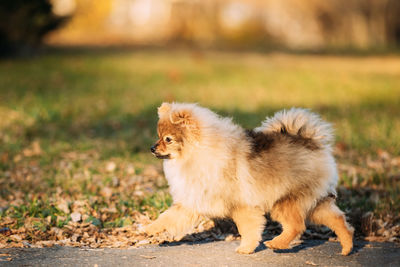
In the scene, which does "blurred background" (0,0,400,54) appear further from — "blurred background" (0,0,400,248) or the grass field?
the grass field

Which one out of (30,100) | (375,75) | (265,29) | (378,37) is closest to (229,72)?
(375,75)

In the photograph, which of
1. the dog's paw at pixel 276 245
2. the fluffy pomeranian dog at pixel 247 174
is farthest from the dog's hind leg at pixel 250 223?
the dog's paw at pixel 276 245

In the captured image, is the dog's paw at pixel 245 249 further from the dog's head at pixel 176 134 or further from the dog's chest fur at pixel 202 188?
the dog's head at pixel 176 134

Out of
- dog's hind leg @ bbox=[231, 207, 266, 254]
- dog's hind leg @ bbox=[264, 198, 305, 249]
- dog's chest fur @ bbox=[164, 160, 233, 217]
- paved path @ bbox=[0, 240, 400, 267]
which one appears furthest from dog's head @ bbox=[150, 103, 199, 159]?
dog's hind leg @ bbox=[264, 198, 305, 249]

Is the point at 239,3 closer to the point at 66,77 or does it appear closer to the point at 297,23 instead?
the point at 297,23

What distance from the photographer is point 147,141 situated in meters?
8.87

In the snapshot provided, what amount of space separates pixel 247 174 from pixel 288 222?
577 millimetres

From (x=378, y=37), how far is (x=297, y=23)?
5310mm

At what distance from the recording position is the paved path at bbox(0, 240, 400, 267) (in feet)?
14.5

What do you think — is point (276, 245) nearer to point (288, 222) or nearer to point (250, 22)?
point (288, 222)

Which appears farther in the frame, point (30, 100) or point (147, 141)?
point (30, 100)

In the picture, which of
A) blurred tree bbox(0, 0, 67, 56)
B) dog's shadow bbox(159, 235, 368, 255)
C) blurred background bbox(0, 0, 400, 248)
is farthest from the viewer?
blurred tree bbox(0, 0, 67, 56)

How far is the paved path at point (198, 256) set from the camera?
442 cm

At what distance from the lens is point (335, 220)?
15.6ft
